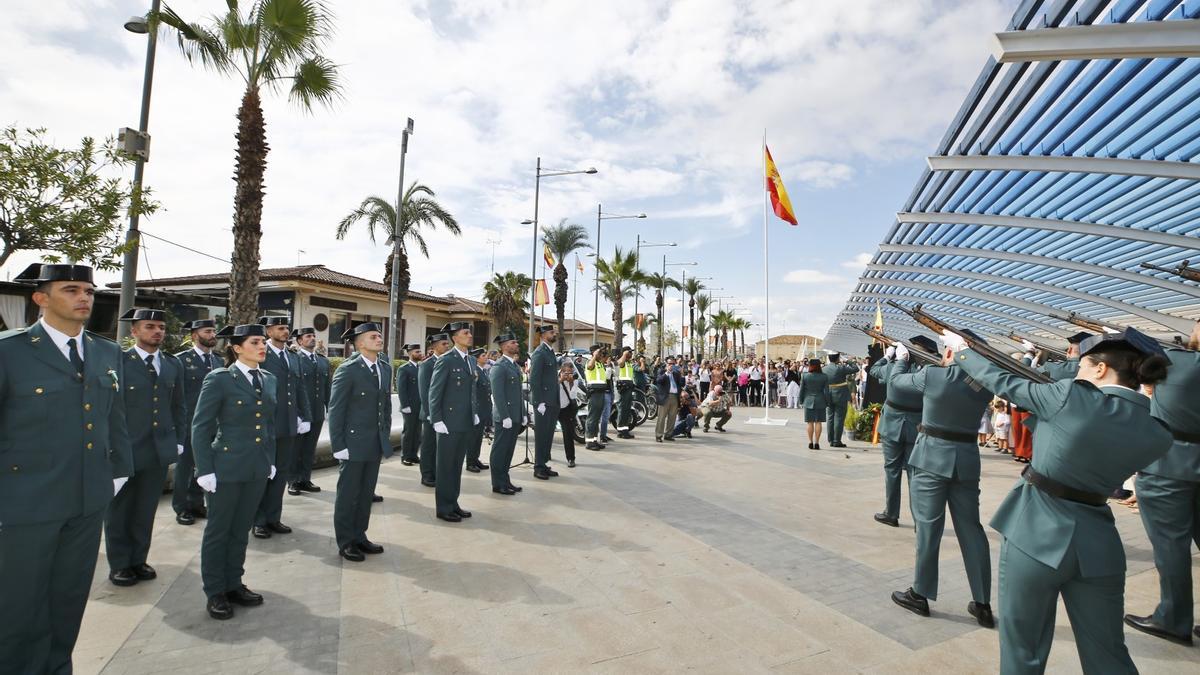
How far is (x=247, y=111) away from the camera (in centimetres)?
1210

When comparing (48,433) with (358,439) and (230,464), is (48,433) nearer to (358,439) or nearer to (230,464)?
(230,464)

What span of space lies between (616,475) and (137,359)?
18.9 ft

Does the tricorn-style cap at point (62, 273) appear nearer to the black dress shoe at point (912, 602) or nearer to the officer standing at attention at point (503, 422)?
the officer standing at attention at point (503, 422)

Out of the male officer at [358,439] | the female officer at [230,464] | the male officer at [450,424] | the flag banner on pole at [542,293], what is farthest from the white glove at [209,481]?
the flag banner on pole at [542,293]

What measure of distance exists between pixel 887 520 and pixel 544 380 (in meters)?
4.57

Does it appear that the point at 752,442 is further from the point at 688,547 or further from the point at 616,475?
the point at 688,547

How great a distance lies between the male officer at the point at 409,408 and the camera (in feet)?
28.9

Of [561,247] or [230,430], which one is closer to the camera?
[230,430]

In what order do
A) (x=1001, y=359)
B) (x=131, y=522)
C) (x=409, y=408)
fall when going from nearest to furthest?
(x=1001, y=359)
(x=131, y=522)
(x=409, y=408)

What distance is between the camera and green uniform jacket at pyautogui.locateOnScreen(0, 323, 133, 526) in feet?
8.44

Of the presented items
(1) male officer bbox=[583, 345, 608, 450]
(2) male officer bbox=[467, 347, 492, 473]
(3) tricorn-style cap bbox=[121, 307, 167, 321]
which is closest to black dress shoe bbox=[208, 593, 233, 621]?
(3) tricorn-style cap bbox=[121, 307, 167, 321]

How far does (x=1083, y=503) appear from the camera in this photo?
101 inches

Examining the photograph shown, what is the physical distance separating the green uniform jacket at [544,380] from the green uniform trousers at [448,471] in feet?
7.11

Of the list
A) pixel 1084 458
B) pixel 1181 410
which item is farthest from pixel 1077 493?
pixel 1181 410
